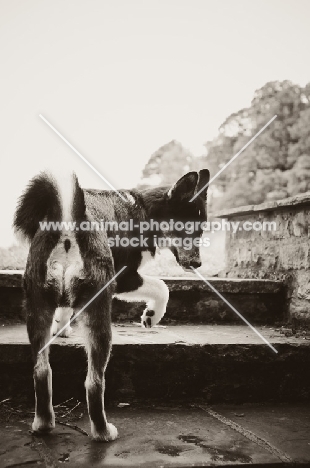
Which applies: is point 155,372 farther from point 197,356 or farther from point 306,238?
point 306,238

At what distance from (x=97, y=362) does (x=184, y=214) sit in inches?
52.7

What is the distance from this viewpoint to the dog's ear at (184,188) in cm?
310

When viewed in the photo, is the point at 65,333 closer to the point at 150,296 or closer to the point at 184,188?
the point at 150,296

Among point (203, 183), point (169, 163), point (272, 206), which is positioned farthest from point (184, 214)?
point (169, 163)

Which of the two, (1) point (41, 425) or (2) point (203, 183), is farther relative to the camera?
(2) point (203, 183)

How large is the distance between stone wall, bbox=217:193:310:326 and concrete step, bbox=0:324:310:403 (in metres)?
0.91

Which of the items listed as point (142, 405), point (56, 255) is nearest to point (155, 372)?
point (142, 405)

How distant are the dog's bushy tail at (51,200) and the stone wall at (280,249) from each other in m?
2.25

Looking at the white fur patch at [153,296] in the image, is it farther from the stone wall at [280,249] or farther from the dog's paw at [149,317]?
the stone wall at [280,249]

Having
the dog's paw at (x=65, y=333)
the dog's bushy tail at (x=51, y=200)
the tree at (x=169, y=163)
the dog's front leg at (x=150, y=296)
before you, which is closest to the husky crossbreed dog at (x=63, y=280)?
the dog's bushy tail at (x=51, y=200)

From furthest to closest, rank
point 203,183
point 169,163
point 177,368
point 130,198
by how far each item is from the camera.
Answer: point 169,163
point 203,183
point 130,198
point 177,368

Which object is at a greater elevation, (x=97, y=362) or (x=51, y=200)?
(x=51, y=200)

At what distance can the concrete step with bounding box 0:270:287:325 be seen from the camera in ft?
13.0

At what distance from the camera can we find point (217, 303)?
4.07 metres
